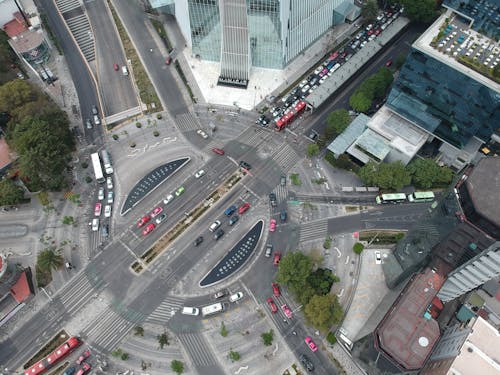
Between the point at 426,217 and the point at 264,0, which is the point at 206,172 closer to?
the point at 264,0

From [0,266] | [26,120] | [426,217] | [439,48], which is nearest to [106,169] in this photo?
[26,120]

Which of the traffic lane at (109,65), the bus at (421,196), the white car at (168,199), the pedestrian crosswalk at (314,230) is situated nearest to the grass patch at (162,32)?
the traffic lane at (109,65)

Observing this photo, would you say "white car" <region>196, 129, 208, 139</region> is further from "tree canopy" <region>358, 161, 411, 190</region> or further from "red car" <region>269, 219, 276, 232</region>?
"tree canopy" <region>358, 161, 411, 190</region>

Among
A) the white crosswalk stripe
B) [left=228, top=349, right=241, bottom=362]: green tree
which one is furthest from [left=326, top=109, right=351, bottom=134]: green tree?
the white crosswalk stripe

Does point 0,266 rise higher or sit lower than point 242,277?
higher

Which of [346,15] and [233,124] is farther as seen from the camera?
[346,15]

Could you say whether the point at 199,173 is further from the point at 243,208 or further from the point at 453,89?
the point at 453,89

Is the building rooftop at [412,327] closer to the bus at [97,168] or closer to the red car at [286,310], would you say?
the red car at [286,310]
